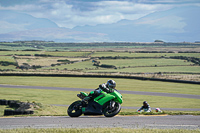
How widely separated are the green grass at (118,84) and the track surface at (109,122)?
3265cm

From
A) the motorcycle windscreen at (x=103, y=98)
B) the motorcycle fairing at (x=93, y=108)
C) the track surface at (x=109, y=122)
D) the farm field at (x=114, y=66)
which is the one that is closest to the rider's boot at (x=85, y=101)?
the motorcycle fairing at (x=93, y=108)

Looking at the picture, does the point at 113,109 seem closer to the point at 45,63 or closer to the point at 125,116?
the point at 125,116

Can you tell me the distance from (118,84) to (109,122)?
4244 centimetres

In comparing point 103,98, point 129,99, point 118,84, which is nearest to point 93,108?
point 103,98

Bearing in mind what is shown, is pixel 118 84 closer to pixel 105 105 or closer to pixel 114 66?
pixel 105 105

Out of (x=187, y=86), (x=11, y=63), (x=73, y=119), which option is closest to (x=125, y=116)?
(x=73, y=119)

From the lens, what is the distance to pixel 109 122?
1442 centimetres

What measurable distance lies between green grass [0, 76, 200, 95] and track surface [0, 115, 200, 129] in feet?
107

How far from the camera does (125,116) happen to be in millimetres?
16625

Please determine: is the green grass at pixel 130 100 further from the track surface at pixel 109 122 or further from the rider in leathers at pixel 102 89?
the rider in leathers at pixel 102 89

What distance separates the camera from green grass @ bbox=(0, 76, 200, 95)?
50.4 metres

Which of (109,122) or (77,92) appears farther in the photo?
(77,92)

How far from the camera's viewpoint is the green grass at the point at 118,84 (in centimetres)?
5041

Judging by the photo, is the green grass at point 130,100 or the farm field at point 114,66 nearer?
the green grass at point 130,100
